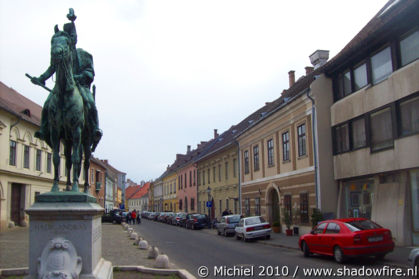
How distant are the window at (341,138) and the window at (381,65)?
11.1ft

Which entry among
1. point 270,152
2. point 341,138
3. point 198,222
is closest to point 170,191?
point 198,222

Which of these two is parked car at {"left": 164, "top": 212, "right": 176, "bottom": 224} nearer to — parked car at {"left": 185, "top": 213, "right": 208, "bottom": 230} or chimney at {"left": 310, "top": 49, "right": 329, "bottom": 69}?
parked car at {"left": 185, "top": 213, "right": 208, "bottom": 230}

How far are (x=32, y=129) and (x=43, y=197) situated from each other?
3053 cm

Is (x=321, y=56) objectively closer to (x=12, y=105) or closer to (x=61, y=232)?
(x=12, y=105)

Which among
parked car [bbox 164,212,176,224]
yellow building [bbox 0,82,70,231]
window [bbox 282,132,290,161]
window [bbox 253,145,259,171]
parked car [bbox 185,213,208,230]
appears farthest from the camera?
parked car [bbox 164,212,176,224]

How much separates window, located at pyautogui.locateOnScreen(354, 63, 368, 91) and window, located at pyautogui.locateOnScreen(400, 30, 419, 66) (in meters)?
2.76

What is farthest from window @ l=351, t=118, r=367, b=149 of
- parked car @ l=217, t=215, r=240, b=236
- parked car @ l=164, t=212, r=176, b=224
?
parked car @ l=164, t=212, r=176, b=224

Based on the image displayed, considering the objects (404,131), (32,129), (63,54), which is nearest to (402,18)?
(404,131)

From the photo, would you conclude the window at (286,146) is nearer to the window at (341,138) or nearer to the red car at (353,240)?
the window at (341,138)

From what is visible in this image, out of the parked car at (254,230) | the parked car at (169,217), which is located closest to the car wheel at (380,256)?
the parked car at (254,230)

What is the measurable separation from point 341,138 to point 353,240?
10.1 meters

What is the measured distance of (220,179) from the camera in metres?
43.4

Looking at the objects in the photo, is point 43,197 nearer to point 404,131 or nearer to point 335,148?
point 404,131

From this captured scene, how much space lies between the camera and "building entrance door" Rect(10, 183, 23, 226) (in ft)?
105
